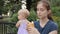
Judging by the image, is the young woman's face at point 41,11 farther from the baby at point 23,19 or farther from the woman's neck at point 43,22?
the baby at point 23,19

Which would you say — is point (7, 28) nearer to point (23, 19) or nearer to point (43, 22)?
point (23, 19)

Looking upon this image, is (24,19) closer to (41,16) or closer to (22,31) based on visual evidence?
(22,31)

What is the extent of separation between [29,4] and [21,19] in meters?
7.91

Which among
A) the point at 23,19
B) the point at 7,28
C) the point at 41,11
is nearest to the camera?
the point at 41,11

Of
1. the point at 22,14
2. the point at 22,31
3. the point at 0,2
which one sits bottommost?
the point at 0,2

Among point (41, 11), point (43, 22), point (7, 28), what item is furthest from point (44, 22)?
point (7, 28)

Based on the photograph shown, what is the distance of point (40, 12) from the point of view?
3.00 meters

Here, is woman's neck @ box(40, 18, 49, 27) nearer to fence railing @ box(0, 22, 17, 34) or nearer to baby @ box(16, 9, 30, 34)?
baby @ box(16, 9, 30, 34)

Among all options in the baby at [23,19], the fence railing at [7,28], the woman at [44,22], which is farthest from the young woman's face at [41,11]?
the fence railing at [7,28]

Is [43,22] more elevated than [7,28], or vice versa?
[43,22]

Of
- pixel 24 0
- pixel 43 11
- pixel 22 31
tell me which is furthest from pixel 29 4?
pixel 43 11

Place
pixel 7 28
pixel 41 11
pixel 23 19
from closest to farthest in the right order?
pixel 41 11
pixel 23 19
pixel 7 28

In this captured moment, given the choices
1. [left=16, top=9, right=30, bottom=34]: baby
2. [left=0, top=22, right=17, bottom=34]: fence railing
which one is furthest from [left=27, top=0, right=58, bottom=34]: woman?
[left=0, top=22, right=17, bottom=34]: fence railing

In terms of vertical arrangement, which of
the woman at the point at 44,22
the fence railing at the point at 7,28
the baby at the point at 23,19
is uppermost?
the woman at the point at 44,22
